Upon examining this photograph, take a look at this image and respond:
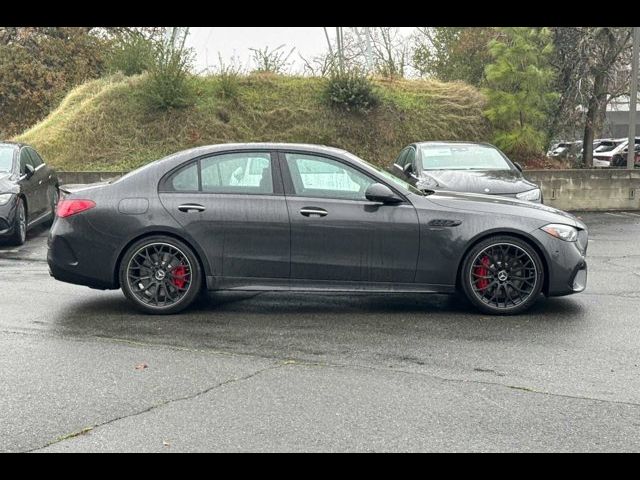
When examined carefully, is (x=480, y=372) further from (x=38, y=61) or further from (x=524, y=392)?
(x=38, y=61)

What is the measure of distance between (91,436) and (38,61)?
117 ft

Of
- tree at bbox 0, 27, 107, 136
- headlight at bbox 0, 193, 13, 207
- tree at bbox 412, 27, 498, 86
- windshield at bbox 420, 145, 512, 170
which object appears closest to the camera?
headlight at bbox 0, 193, 13, 207

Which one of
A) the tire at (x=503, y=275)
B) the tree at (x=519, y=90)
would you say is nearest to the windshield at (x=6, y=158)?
the tire at (x=503, y=275)

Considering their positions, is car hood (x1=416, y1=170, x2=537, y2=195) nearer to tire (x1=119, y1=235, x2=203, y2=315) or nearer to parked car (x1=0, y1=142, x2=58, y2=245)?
tire (x1=119, y1=235, x2=203, y2=315)

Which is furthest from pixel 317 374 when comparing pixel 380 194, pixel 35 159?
pixel 35 159

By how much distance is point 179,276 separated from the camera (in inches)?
311

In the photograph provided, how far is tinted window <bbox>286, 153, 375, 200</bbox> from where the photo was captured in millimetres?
8000

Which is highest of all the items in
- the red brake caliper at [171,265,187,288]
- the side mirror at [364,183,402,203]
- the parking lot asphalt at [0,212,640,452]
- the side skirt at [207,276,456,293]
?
the side mirror at [364,183,402,203]

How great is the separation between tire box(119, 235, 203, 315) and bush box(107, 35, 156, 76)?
614 inches

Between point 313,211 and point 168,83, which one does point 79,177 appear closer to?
point 168,83

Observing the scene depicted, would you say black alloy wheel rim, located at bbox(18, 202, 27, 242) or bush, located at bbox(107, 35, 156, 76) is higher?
bush, located at bbox(107, 35, 156, 76)

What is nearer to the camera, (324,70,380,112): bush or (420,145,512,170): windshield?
(420,145,512,170): windshield

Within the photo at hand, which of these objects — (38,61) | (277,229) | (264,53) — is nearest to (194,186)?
(277,229)

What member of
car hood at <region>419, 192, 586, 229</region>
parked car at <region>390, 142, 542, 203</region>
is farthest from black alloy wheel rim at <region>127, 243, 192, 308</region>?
parked car at <region>390, 142, 542, 203</region>
